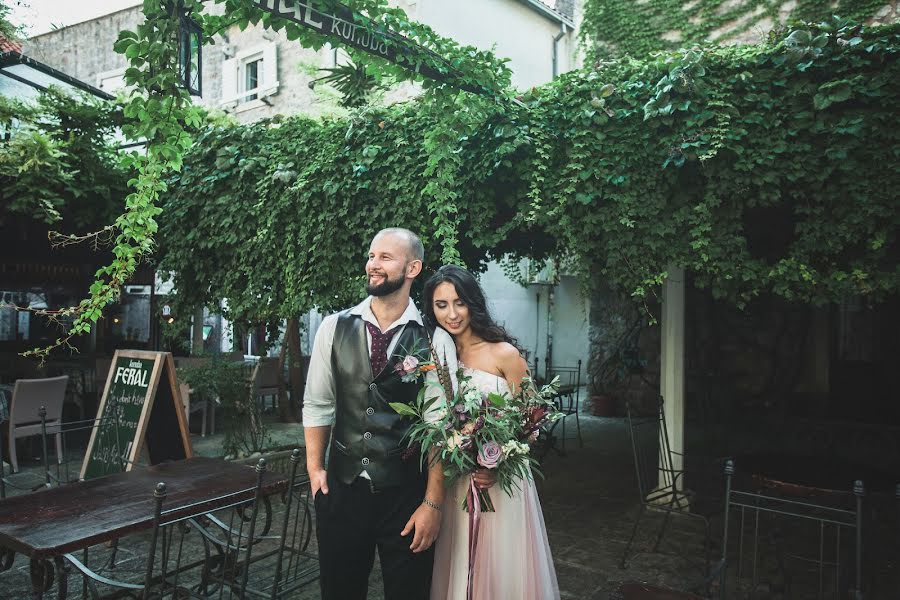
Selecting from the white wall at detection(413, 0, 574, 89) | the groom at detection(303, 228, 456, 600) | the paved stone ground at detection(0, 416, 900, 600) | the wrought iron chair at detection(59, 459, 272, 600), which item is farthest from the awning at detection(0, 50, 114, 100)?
the groom at detection(303, 228, 456, 600)

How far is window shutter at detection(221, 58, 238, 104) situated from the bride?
475 inches

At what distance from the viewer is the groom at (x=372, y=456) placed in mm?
2305

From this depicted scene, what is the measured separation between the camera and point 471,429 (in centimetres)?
233

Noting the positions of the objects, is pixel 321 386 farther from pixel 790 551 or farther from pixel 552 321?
pixel 552 321

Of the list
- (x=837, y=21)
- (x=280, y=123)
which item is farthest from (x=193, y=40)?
(x=837, y=21)

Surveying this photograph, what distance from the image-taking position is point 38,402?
6.54m

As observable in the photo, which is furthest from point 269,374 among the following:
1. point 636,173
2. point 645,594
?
point 645,594

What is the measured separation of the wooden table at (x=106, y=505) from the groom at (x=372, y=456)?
675 millimetres

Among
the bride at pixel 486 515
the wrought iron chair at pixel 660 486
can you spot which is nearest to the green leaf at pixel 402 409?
the bride at pixel 486 515

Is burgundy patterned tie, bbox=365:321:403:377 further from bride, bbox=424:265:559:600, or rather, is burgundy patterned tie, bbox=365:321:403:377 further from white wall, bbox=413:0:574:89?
white wall, bbox=413:0:574:89

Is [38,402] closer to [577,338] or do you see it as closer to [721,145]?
[721,145]

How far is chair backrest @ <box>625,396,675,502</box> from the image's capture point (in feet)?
14.9

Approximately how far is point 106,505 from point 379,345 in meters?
1.75

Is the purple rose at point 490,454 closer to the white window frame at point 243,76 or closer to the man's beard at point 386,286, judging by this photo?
the man's beard at point 386,286
